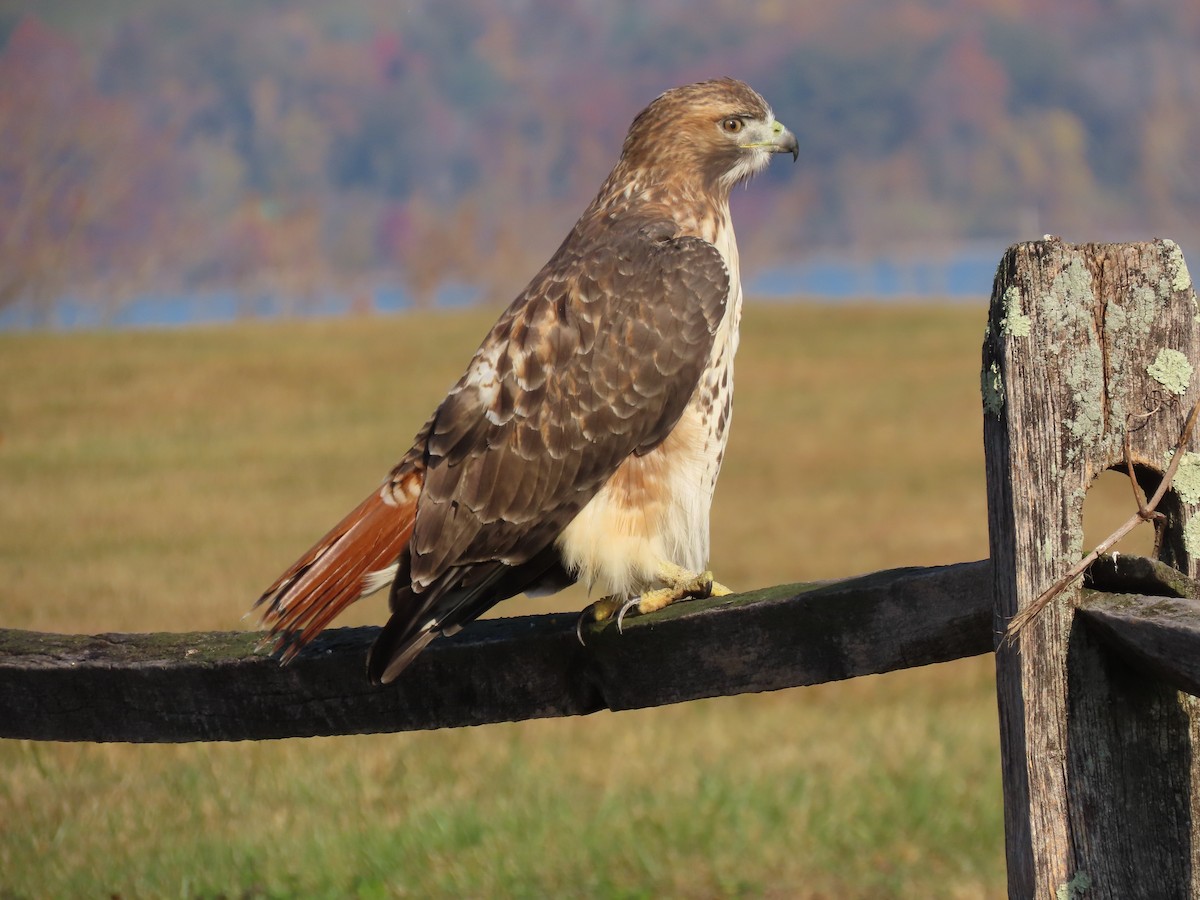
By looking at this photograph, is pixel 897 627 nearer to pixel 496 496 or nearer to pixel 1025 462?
pixel 1025 462

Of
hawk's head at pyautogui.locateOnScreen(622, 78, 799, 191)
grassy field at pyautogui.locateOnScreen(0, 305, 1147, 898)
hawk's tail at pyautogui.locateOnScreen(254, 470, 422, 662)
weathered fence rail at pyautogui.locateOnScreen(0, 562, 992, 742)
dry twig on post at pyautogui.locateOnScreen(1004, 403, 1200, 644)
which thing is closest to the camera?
dry twig on post at pyautogui.locateOnScreen(1004, 403, 1200, 644)

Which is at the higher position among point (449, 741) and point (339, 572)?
point (339, 572)

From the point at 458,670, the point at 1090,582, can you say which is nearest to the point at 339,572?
the point at 458,670

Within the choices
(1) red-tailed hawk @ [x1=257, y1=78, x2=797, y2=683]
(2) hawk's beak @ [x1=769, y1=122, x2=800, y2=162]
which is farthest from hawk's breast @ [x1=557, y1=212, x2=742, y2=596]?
(2) hawk's beak @ [x1=769, y1=122, x2=800, y2=162]

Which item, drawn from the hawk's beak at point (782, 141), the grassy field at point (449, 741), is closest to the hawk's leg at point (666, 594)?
the hawk's beak at point (782, 141)

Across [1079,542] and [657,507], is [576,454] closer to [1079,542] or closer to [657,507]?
[657,507]

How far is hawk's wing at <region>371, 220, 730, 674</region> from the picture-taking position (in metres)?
3.43

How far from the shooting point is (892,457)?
20.7 metres

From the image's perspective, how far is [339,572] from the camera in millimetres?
3182

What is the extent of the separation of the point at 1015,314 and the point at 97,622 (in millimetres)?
9169

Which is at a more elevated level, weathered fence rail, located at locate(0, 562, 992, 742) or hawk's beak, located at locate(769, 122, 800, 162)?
hawk's beak, located at locate(769, 122, 800, 162)

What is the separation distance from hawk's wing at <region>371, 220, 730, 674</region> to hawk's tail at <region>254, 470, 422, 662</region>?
10 cm

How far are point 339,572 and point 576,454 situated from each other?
70 centimetres

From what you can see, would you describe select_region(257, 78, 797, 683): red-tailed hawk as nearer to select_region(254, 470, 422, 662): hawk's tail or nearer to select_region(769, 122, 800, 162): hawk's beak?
select_region(254, 470, 422, 662): hawk's tail
